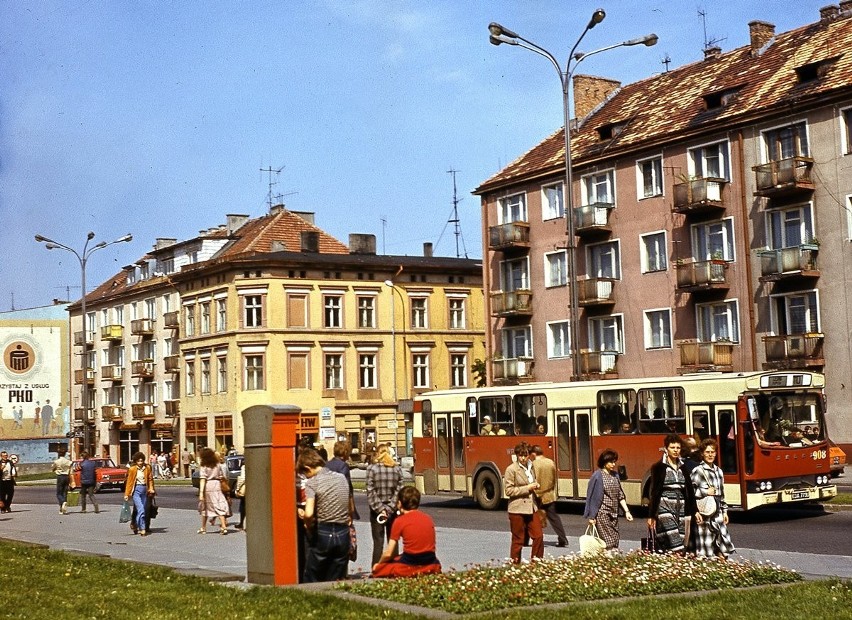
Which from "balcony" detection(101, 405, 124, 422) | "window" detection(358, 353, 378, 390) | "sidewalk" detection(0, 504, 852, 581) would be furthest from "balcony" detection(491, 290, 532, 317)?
"balcony" detection(101, 405, 124, 422)

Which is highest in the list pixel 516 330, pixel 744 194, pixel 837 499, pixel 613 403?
pixel 744 194

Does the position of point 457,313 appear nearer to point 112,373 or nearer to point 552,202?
point 552,202

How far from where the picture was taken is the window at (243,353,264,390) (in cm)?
7081

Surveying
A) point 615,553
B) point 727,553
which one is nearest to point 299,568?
point 615,553

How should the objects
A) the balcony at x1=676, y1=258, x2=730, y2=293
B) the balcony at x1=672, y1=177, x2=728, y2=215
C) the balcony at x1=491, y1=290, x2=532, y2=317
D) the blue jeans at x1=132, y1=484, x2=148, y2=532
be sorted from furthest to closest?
1. the balcony at x1=491, y1=290, x2=532, y2=317
2. the balcony at x1=672, y1=177, x2=728, y2=215
3. the balcony at x1=676, y1=258, x2=730, y2=293
4. the blue jeans at x1=132, y1=484, x2=148, y2=532

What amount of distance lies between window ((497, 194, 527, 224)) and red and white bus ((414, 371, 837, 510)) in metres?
24.8

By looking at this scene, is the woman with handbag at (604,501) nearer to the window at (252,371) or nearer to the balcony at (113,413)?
the window at (252,371)

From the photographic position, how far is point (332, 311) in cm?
7288

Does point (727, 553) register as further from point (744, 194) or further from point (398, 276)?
point (398, 276)

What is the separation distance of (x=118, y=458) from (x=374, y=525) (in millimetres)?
74429

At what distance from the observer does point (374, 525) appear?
59.3ft

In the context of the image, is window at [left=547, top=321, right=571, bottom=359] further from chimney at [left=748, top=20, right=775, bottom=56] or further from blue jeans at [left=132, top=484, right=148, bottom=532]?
blue jeans at [left=132, top=484, right=148, bottom=532]

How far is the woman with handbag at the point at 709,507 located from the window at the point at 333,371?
2254 inches

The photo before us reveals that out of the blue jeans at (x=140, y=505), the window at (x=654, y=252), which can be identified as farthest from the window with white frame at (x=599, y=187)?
the blue jeans at (x=140, y=505)
